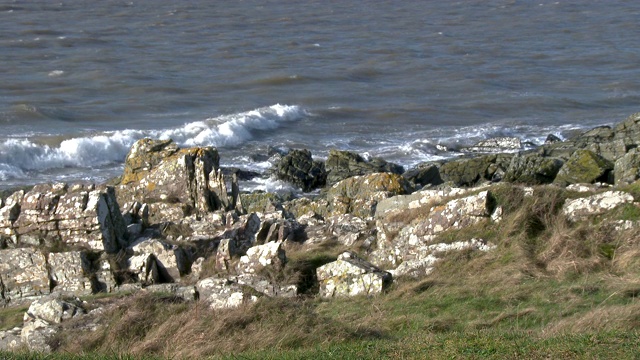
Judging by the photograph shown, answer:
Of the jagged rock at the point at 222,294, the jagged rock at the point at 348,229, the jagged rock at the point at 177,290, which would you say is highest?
the jagged rock at the point at 222,294

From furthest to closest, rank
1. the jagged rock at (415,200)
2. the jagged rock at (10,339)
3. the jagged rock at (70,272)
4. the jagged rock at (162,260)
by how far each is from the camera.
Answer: the jagged rock at (415,200)
the jagged rock at (162,260)
the jagged rock at (70,272)
the jagged rock at (10,339)

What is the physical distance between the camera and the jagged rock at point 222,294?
1280 cm

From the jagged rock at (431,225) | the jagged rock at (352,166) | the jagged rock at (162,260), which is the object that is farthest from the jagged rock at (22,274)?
the jagged rock at (352,166)

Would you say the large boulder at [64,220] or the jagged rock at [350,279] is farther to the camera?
the large boulder at [64,220]

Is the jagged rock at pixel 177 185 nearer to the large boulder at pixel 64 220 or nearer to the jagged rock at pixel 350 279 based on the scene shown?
the large boulder at pixel 64 220

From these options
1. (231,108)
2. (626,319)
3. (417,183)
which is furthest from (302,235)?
(231,108)

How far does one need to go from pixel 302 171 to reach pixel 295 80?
21.8m

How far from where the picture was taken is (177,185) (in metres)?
21.3

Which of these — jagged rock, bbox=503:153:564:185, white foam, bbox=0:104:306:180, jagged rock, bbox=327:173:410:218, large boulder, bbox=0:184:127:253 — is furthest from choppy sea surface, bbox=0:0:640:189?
large boulder, bbox=0:184:127:253

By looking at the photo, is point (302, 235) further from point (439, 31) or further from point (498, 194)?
point (439, 31)

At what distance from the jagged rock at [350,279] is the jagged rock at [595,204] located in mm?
3317

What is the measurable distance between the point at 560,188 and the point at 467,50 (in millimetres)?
48638

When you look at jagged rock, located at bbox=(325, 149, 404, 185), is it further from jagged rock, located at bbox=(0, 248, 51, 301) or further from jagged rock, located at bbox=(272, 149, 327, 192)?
jagged rock, located at bbox=(0, 248, 51, 301)

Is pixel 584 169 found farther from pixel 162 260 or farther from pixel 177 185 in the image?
pixel 162 260
